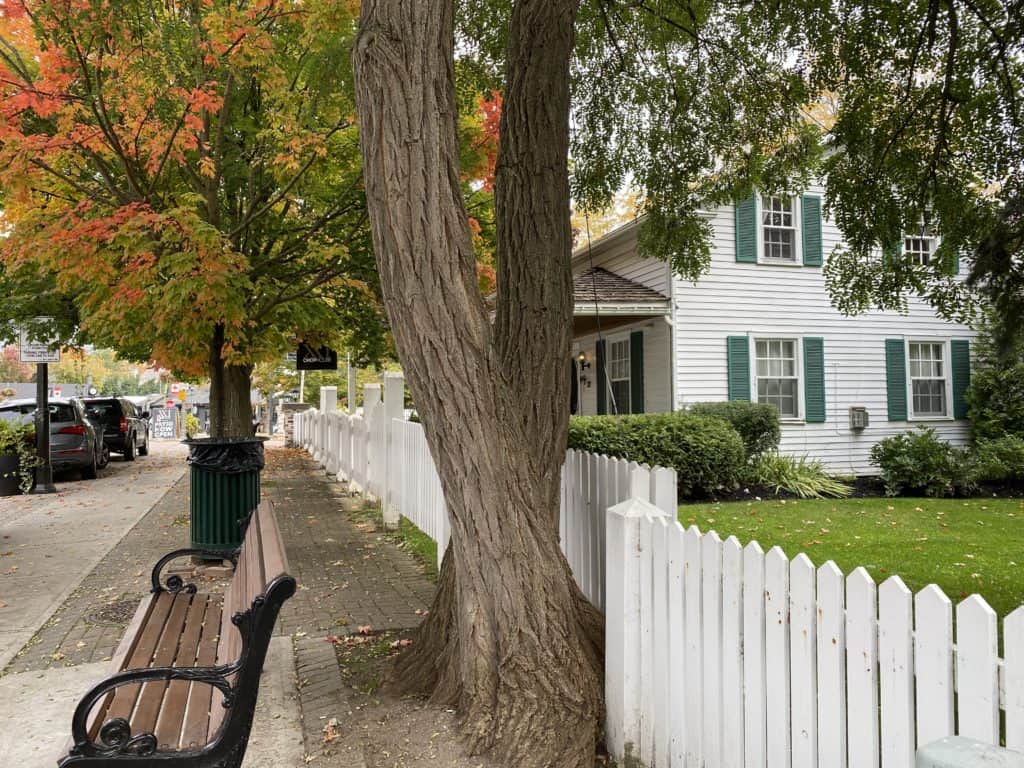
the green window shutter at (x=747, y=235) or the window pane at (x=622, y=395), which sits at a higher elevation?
the green window shutter at (x=747, y=235)

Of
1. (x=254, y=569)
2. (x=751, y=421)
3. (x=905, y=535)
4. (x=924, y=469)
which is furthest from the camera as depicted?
(x=751, y=421)

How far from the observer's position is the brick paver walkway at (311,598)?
456 centimetres

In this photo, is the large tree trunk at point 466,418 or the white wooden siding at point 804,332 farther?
the white wooden siding at point 804,332

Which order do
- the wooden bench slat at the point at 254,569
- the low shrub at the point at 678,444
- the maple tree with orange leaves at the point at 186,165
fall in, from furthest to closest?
the low shrub at the point at 678,444, the maple tree with orange leaves at the point at 186,165, the wooden bench slat at the point at 254,569

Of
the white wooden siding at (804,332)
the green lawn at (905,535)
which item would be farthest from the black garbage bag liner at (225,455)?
the white wooden siding at (804,332)

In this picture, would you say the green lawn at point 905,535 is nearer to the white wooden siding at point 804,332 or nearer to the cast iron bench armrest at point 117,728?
the white wooden siding at point 804,332

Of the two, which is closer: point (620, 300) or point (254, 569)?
point (254, 569)

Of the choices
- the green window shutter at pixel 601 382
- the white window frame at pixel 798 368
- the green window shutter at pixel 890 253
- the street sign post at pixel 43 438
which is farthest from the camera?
the green window shutter at pixel 601 382

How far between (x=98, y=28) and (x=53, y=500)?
9.10 m

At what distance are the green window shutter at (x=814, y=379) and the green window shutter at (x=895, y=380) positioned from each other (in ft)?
5.84

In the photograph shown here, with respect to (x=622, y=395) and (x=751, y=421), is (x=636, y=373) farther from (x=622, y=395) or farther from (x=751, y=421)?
(x=751, y=421)

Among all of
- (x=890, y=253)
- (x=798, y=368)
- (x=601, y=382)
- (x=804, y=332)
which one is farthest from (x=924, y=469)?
(x=890, y=253)

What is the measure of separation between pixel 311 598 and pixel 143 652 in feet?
9.31

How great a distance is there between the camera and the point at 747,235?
52.2 feet
